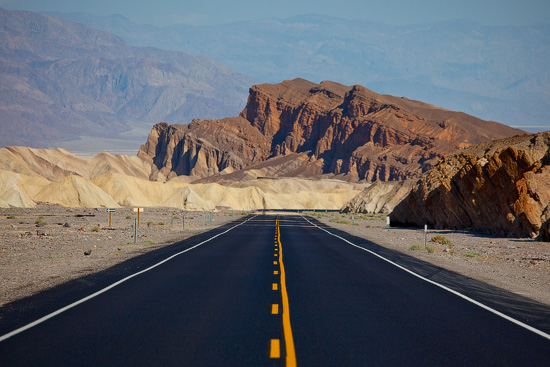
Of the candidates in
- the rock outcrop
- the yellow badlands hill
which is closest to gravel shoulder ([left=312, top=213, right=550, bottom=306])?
the yellow badlands hill

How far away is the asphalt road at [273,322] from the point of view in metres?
7.50

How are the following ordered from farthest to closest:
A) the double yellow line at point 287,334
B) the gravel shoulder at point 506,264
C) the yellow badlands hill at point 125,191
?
the yellow badlands hill at point 125,191 < the gravel shoulder at point 506,264 < the double yellow line at point 287,334

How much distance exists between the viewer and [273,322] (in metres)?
9.62

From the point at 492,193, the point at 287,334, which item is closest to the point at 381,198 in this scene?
the point at 492,193

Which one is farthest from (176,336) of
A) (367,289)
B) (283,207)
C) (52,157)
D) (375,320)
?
(52,157)

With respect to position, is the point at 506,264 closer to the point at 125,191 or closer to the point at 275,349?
the point at 275,349

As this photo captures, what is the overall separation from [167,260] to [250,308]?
9923 millimetres

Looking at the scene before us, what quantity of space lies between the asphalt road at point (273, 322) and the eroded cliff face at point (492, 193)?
22.5m

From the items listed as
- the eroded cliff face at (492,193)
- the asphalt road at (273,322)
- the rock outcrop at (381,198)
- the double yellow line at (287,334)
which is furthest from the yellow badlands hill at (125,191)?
the double yellow line at (287,334)

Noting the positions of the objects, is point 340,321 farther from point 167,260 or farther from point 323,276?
point 167,260

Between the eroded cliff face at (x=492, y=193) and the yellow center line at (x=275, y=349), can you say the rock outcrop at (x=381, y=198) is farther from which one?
the yellow center line at (x=275, y=349)

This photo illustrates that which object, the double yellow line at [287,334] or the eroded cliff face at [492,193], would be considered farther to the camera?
the eroded cliff face at [492,193]

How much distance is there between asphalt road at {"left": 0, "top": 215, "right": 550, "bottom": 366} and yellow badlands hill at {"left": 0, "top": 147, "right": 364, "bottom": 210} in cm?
7391

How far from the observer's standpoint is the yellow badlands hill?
89.1 meters
